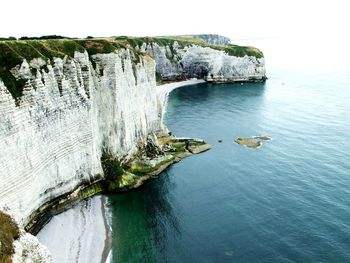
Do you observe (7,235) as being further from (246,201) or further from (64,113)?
(246,201)

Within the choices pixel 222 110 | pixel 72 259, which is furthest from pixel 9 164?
pixel 222 110

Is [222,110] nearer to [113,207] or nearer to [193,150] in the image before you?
[193,150]

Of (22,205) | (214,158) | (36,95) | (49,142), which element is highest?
(36,95)

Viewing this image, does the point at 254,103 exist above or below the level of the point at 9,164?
below

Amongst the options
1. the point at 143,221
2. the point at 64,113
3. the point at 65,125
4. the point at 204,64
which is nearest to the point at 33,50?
the point at 64,113

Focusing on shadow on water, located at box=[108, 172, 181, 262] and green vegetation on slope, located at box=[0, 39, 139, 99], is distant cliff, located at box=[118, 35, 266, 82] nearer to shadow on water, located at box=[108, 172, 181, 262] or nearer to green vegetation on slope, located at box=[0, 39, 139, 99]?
green vegetation on slope, located at box=[0, 39, 139, 99]

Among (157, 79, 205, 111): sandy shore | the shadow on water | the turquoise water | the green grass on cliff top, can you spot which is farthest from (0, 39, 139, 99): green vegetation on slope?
(157, 79, 205, 111): sandy shore

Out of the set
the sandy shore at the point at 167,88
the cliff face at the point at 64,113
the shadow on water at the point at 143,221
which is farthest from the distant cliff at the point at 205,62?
the shadow on water at the point at 143,221
